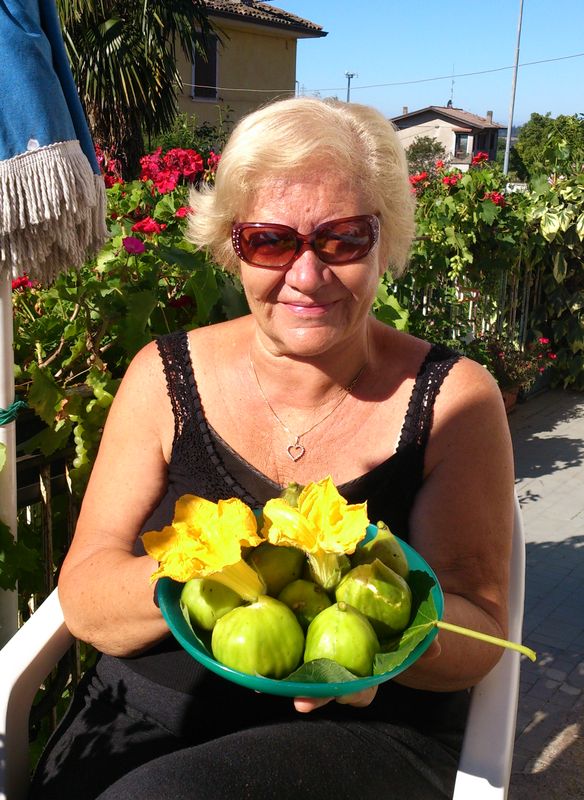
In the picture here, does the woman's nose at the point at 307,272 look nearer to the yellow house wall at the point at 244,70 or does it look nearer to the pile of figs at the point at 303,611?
the pile of figs at the point at 303,611

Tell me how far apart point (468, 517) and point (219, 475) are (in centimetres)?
56

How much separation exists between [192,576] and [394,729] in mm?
698

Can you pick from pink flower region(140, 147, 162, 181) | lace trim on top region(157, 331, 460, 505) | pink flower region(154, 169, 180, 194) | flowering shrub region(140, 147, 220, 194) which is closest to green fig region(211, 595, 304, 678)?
lace trim on top region(157, 331, 460, 505)

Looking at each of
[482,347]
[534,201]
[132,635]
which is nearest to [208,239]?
[132,635]

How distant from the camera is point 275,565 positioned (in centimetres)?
129

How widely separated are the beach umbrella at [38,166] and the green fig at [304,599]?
2.84ft

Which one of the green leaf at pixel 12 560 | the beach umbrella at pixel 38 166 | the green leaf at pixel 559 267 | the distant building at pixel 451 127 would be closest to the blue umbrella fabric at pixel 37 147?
the beach umbrella at pixel 38 166

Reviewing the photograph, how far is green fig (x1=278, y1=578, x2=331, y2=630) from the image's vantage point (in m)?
1.26

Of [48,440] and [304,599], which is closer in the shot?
[304,599]

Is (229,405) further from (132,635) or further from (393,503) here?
(132,635)

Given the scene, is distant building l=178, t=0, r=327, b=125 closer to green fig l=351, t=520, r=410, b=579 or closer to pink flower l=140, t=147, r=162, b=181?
pink flower l=140, t=147, r=162, b=181

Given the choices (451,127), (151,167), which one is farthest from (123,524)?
(451,127)

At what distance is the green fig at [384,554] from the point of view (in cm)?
134

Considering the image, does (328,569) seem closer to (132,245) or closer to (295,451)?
(295,451)
